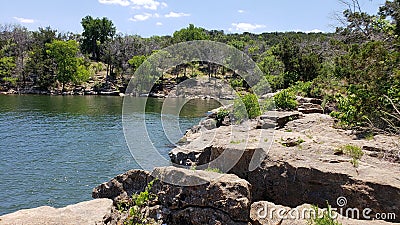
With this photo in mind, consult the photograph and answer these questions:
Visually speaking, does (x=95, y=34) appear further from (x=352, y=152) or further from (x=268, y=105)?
(x=352, y=152)

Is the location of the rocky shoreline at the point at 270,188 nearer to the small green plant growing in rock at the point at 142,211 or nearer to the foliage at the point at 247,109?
the small green plant growing in rock at the point at 142,211

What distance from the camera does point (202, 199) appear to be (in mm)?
6387

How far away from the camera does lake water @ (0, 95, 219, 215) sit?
1319 cm

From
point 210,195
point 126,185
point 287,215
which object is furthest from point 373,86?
point 126,185

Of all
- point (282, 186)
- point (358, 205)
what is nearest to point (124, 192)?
point (282, 186)

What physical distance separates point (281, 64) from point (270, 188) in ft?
99.4

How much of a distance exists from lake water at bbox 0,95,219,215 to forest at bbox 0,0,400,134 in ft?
33.2

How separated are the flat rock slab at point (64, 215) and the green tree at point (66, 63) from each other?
178 ft

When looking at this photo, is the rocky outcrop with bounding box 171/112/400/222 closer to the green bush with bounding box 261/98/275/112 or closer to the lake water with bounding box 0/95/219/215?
the lake water with bounding box 0/95/219/215

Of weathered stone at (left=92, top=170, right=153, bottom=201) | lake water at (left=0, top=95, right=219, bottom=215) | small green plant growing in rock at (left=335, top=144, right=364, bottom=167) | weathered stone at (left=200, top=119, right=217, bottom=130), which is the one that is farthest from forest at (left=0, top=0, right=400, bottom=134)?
lake water at (left=0, top=95, right=219, bottom=215)

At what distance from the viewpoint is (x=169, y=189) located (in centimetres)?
672

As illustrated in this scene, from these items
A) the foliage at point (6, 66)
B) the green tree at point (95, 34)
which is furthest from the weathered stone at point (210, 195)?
the green tree at point (95, 34)

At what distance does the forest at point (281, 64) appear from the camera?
12.4m

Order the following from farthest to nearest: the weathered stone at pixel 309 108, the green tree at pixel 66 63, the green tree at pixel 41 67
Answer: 1. the green tree at pixel 66 63
2. the green tree at pixel 41 67
3. the weathered stone at pixel 309 108
